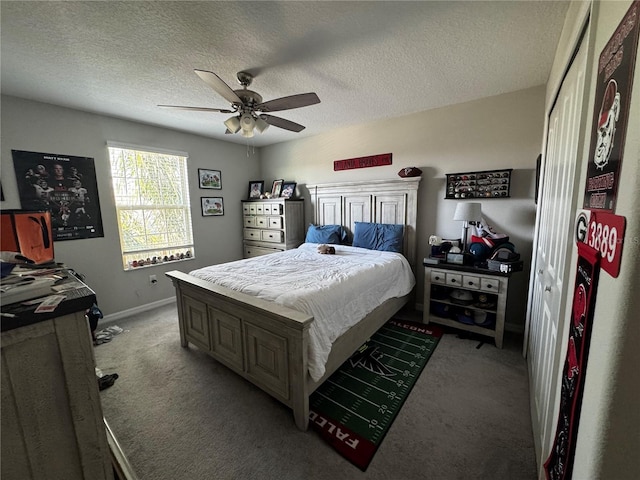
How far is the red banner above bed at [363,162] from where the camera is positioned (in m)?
3.50

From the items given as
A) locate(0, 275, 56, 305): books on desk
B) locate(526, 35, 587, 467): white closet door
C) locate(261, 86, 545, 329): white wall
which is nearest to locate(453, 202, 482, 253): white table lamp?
locate(261, 86, 545, 329): white wall

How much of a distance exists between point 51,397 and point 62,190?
3057 mm

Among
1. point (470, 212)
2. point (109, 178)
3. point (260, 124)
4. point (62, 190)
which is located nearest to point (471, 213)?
point (470, 212)

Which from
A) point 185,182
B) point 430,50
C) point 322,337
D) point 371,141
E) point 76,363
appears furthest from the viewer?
point 185,182

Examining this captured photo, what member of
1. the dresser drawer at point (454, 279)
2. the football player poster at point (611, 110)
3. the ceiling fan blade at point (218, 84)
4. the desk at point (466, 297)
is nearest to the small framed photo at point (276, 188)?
the ceiling fan blade at point (218, 84)

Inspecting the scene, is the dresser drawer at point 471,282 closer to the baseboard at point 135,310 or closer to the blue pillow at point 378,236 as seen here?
the blue pillow at point 378,236

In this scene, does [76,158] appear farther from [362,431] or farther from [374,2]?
[362,431]

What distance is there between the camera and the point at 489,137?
278 centimetres

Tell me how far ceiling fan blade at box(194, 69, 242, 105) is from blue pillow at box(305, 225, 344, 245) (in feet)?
7.28

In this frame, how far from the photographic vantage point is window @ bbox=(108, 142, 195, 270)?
332 centimetres

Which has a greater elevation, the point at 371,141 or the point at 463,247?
the point at 371,141

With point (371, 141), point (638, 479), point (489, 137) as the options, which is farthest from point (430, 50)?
point (638, 479)

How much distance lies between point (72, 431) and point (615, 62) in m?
2.04

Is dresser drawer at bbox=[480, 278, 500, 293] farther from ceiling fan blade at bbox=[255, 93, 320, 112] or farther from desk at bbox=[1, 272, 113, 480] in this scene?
desk at bbox=[1, 272, 113, 480]
